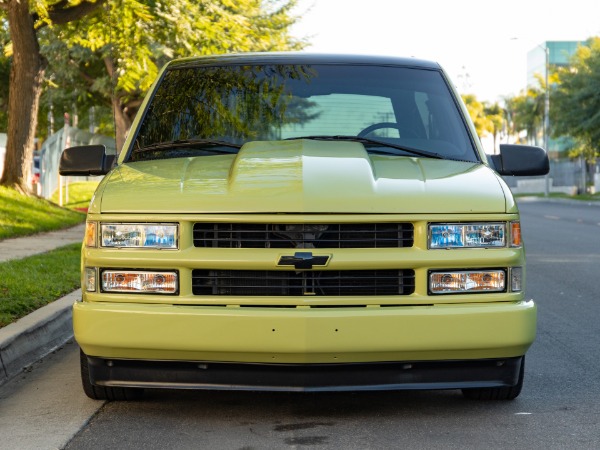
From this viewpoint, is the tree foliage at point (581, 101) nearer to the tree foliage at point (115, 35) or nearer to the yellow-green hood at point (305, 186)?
the tree foliage at point (115, 35)

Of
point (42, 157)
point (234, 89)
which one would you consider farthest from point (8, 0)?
point (234, 89)

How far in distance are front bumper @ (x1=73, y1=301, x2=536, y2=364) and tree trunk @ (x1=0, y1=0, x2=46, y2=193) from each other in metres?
17.9

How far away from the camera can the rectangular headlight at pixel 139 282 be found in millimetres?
5039

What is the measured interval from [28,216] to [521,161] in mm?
14959

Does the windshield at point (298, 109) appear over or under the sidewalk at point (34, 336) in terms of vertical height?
over

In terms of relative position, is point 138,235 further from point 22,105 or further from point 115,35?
point 22,105

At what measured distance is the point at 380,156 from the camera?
583cm

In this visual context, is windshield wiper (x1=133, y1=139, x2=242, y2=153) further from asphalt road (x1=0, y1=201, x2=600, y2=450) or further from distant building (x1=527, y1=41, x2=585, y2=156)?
distant building (x1=527, y1=41, x2=585, y2=156)

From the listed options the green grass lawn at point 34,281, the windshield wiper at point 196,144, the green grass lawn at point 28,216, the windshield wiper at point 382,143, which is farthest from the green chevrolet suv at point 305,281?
the green grass lawn at point 28,216

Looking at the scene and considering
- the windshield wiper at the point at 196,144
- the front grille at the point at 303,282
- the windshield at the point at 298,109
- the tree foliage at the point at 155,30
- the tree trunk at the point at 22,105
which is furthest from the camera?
the tree trunk at the point at 22,105

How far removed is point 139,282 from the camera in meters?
5.07

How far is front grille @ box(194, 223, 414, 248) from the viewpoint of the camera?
4.98 metres

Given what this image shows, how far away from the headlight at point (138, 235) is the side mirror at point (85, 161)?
1.20 m

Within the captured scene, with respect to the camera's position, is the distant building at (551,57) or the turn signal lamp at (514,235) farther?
the distant building at (551,57)
